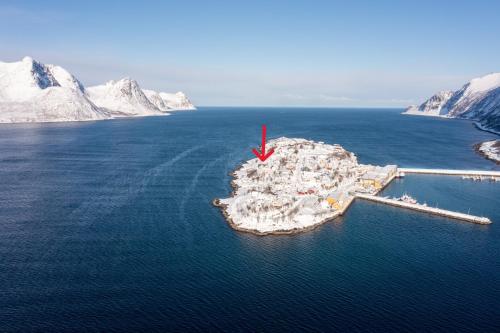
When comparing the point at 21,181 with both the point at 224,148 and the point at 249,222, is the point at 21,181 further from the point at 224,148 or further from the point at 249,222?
the point at 224,148

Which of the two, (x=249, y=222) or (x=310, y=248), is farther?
(x=249, y=222)

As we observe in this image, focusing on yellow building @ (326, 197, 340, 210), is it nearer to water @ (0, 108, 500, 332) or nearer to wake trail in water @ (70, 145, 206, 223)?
water @ (0, 108, 500, 332)

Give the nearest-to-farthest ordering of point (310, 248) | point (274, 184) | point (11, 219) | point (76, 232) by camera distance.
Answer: point (310, 248) → point (76, 232) → point (11, 219) → point (274, 184)

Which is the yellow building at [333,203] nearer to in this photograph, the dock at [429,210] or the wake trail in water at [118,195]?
the dock at [429,210]

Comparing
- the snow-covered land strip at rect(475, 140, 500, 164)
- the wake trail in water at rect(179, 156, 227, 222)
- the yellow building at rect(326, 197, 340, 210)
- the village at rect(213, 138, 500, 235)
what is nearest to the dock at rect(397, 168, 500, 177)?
the village at rect(213, 138, 500, 235)

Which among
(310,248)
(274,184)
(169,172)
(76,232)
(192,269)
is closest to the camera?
(192,269)

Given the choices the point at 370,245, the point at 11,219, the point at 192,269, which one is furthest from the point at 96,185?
the point at 370,245
